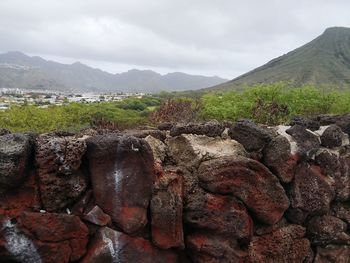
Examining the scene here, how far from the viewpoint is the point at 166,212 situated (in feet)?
16.9

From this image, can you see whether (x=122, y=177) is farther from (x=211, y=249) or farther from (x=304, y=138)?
(x=304, y=138)

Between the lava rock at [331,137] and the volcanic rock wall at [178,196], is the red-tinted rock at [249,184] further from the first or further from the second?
the lava rock at [331,137]

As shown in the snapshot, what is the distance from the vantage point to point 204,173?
18.0 feet

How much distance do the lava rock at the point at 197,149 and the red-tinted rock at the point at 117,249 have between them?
119 cm

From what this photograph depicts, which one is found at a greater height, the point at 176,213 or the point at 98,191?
the point at 98,191

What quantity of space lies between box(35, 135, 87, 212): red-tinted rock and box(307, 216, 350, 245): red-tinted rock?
11.4 feet

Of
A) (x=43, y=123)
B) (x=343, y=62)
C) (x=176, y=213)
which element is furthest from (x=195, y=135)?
(x=343, y=62)

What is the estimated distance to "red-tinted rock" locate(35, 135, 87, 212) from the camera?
185 inches

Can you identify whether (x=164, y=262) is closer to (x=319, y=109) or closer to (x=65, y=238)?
(x=65, y=238)

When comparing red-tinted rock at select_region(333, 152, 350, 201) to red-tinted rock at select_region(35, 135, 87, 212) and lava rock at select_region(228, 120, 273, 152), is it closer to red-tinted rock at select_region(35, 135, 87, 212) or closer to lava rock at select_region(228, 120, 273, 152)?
lava rock at select_region(228, 120, 273, 152)

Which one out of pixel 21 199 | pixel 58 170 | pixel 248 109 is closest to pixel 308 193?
pixel 58 170

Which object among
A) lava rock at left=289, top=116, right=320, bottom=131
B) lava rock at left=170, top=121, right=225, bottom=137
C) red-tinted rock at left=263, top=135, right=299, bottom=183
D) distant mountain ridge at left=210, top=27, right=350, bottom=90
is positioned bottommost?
distant mountain ridge at left=210, top=27, right=350, bottom=90

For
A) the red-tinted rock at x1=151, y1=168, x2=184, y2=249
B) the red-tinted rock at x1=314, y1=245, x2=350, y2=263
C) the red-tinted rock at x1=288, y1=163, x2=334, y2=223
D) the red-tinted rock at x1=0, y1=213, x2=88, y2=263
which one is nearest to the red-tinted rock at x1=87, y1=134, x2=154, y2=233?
the red-tinted rock at x1=151, y1=168, x2=184, y2=249

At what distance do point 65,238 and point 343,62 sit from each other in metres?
150
